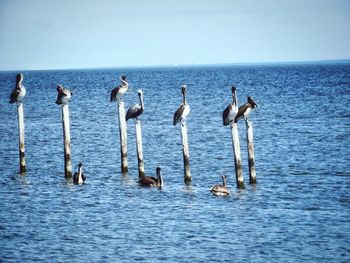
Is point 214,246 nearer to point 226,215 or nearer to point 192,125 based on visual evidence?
point 226,215

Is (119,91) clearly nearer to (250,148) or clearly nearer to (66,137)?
(66,137)

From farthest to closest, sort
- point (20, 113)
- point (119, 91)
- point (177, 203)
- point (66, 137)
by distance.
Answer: point (119, 91) → point (20, 113) → point (66, 137) → point (177, 203)

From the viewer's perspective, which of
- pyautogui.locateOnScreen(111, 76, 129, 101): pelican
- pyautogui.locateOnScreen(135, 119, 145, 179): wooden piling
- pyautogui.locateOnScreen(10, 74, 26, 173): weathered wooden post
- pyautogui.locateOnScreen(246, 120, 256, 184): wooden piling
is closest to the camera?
pyautogui.locateOnScreen(246, 120, 256, 184): wooden piling

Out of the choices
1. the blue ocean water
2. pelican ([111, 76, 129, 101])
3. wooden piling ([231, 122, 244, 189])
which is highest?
pelican ([111, 76, 129, 101])

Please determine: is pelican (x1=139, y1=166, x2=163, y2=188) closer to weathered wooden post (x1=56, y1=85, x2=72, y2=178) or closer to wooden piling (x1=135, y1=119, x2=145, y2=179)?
wooden piling (x1=135, y1=119, x2=145, y2=179)

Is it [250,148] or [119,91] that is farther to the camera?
[119,91]

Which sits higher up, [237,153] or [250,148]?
[250,148]

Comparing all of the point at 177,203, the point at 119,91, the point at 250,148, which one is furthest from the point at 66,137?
the point at 250,148

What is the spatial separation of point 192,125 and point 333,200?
25518 mm

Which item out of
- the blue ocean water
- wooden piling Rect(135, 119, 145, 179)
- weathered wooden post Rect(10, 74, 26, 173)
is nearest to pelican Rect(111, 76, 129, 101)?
the blue ocean water

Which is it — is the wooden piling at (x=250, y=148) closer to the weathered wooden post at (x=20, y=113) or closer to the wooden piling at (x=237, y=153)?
the wooden piling at (x=237, y=153)

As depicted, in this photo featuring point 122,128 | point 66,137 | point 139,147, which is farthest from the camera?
point 122,128

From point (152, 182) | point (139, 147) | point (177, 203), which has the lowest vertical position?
point (177, 203)

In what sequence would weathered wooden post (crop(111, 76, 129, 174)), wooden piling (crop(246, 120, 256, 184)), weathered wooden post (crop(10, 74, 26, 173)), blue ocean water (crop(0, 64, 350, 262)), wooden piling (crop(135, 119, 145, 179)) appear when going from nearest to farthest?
blue ocean water (crop(0, 64, 350, 262)) < wooden piling (crop(246, 120, 256, 184)) < wooden piling (crop(135, 119, 145, 179)) < weathered wooden post (crop(111, 76, 129, 174)) < weathered wooden post (crop(10, 74, 26, 173))
